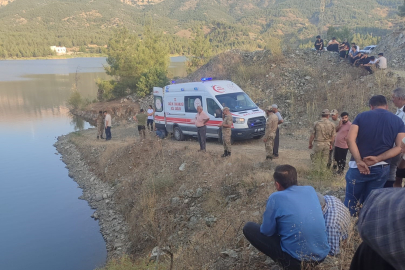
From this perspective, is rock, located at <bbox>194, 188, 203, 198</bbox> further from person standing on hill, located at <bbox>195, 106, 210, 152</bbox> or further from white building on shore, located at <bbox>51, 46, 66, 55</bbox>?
white building on shore, located at <bbox>51, 46, 66, 55</bbox>

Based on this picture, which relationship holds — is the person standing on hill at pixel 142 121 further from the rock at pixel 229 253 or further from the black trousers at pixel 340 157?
the rock at pixel 229 253

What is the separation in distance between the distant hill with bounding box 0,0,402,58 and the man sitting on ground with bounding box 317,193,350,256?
6809 cm

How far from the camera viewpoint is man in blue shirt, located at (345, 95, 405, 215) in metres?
3.98

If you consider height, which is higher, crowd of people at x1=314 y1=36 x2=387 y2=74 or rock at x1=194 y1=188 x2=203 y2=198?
crowd of people at x1=314 y1=36 x2=387 y2=74

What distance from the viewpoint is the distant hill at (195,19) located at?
350ft

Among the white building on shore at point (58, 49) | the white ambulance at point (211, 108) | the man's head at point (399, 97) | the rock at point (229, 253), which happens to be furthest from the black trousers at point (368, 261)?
the white building on shore at point (58, 49)

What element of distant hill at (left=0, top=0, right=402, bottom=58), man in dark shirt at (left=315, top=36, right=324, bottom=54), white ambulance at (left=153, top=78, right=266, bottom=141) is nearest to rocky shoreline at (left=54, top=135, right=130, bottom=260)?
white ambulance at (left=153, top=78, right=266, bottom=141)

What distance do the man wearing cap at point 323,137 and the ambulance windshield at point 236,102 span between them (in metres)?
4.79

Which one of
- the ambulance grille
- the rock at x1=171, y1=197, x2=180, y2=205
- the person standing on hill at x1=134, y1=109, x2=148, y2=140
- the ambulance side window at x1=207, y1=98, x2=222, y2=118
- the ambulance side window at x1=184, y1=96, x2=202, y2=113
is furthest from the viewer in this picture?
the person standing on hill at x1=134, y1=109, x2=148, y2=140

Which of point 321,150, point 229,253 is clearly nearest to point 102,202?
point 321,150

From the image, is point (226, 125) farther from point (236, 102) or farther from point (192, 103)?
point (192, 103)

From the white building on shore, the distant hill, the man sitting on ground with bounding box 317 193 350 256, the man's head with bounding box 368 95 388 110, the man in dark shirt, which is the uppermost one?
the distant hill

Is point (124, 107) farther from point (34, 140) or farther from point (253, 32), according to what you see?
point (253, 32)

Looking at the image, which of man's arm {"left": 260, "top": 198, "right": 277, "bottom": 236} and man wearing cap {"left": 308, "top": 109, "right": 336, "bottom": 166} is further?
man wearing cap {"left": 308, "top": 109, "right": 336, "bottom": 166}
